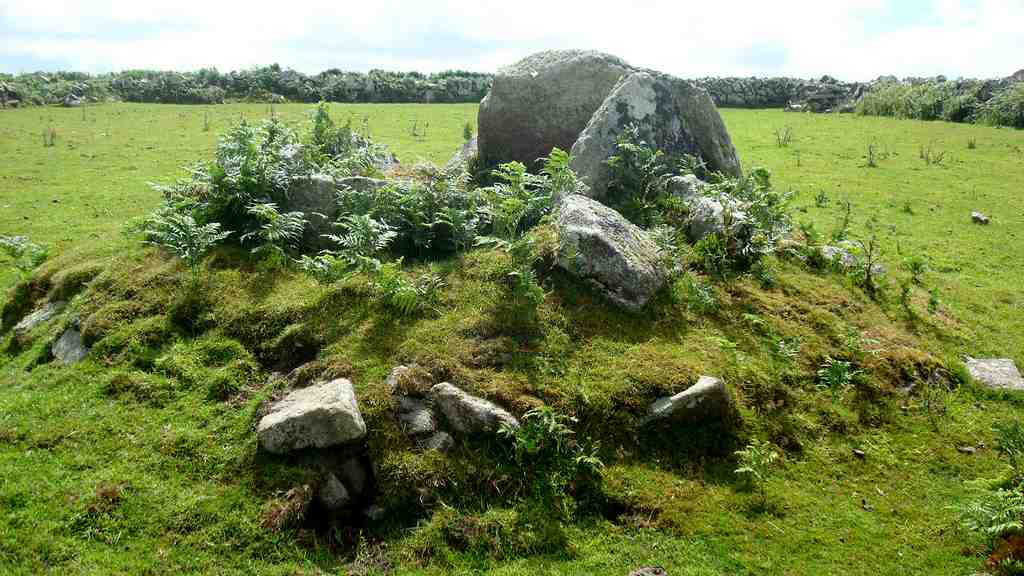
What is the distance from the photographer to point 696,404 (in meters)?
8.66

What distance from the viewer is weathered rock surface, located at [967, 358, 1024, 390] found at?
1056cm

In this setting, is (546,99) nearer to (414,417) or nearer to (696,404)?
(696,404)

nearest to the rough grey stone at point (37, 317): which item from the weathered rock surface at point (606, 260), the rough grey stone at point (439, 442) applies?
the rough grey stone at point (439, 442)

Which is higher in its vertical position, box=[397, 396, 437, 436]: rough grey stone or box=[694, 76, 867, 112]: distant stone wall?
box=[694, 76, 867, 112]: distant stone wall

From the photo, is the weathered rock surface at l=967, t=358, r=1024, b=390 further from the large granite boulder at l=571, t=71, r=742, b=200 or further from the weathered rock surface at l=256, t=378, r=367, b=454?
the weathered rock surface at l=256, t=378, r=367, b=454

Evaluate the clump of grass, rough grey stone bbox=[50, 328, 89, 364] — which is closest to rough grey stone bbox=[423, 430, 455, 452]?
rough grey stone bbox=[50, 328, 89, 364]

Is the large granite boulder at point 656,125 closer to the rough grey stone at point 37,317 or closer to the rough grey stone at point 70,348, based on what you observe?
the rough grey stone at point 70,348

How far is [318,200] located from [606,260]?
16.3ft

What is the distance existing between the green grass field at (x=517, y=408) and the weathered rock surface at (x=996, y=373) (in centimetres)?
30

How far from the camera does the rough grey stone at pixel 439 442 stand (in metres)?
7.93

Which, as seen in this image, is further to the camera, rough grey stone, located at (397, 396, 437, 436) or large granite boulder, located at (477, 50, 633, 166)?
large granite boulder, located at (477, 50, 633, 166)

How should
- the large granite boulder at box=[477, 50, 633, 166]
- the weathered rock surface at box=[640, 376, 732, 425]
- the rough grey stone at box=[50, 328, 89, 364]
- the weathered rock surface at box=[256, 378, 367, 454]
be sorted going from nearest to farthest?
the weathered rock surface at box=[256, 378, 367, 454], the weathered rock surface at box=[640, 376, 732, 425], the rough grey stone at box=[50, 328, 89, 364], the large granite boulder at box=[477, 50, 633, 166]

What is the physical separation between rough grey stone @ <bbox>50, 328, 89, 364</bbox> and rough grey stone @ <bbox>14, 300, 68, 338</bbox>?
40.6 inches

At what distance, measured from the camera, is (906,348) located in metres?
10.8
